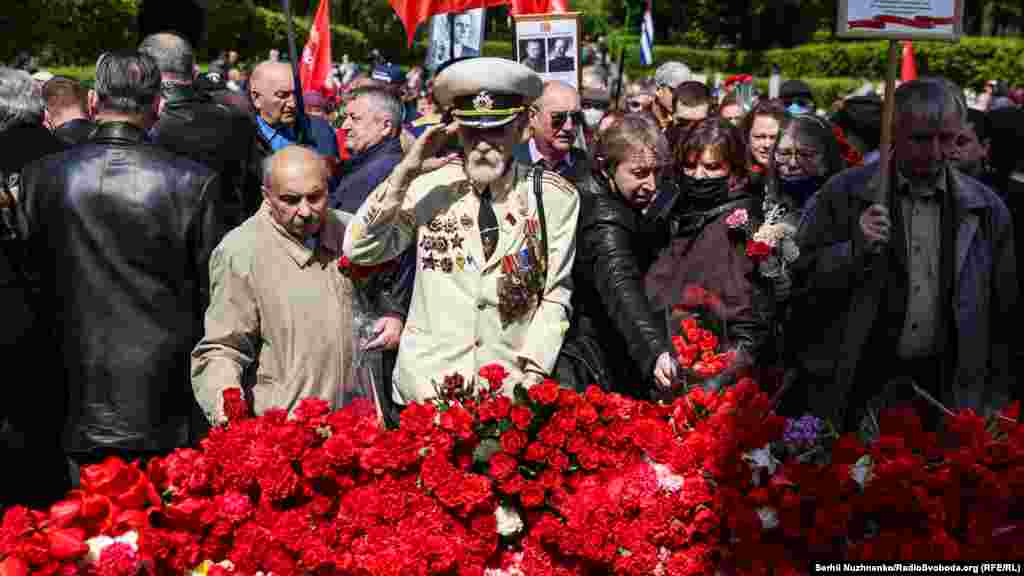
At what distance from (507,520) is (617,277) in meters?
1.47

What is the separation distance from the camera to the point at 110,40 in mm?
29031

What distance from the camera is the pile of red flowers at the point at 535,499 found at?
319 centimetres

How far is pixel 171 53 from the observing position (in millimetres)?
6316

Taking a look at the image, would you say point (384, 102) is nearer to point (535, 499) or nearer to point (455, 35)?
point (535, 499)

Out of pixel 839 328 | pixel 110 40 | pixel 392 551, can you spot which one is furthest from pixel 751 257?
pixel 110 40

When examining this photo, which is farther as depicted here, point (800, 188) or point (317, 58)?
point (317, 58)

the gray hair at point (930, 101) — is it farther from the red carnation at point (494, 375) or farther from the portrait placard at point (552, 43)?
the portrait placard at point (552, 43)

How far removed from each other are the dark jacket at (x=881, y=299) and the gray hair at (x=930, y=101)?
0.24m

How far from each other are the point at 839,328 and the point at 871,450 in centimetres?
139

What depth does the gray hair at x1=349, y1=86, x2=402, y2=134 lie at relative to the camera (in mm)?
6418

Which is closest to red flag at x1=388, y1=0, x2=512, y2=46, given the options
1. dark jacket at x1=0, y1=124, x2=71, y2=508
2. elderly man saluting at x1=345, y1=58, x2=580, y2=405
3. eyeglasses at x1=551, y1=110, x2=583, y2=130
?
eyeglasses at x1=551, y1=110, x2=583, y2=130

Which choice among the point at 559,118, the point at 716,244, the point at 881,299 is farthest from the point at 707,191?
the point at 559,118

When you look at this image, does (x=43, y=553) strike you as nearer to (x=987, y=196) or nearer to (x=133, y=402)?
(x=133, y=402)

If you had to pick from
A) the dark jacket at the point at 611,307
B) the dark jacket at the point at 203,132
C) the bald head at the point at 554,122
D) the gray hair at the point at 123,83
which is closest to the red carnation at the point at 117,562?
the dark jacket at the point at 611,307
